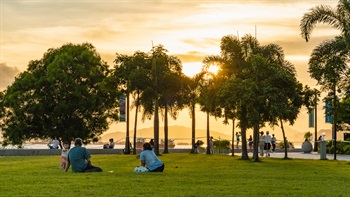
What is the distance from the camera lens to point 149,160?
28297mm

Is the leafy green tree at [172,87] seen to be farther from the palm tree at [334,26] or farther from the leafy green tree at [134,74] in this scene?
the palm tree at [334,26]

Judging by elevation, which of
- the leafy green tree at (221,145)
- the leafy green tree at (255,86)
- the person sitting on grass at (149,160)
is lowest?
the person sitting on grass at (149,160)

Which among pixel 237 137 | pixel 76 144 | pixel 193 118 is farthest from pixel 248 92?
pixel 237 137

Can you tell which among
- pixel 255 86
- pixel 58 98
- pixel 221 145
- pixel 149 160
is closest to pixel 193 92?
pixel 221 145

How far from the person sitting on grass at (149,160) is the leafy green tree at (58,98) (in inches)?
1757

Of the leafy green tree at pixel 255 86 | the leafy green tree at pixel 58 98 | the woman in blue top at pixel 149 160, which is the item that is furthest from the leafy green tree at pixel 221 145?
the woman in blue top at pixel 149 160

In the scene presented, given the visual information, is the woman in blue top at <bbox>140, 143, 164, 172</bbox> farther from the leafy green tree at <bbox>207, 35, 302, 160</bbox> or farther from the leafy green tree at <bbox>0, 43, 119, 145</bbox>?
the leafy green tree at <bbox>0, 43, 119, 145</bbox>

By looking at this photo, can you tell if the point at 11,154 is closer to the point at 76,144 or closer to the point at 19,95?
the point at 19,95

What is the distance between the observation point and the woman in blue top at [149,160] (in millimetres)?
27969

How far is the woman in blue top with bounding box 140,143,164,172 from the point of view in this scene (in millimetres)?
27969

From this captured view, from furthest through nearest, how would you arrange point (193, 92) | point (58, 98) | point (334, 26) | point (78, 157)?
point (58, 98)
point (193, 92)
point (334, 26)
point (78, 157)

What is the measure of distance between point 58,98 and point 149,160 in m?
47.0

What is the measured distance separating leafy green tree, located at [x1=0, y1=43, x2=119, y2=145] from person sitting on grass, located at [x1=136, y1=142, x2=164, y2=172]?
4463 centimetres

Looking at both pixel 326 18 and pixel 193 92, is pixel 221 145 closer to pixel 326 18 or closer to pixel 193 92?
pixel 193 92
